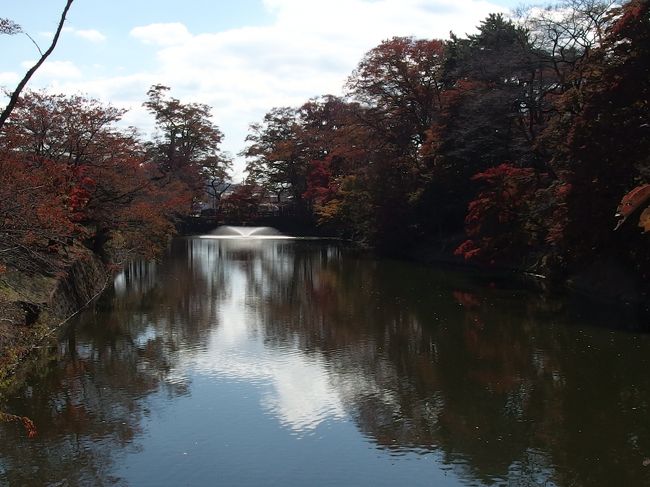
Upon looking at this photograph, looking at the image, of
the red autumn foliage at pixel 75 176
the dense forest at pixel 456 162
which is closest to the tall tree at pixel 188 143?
the dense forest at pixel 456 162

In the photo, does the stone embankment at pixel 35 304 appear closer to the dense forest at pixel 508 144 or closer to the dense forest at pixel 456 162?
the dense forest at pixel 456 162

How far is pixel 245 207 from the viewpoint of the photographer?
2152 inches

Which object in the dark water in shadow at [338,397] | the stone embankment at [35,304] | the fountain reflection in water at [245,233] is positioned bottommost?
the dark water in shadow at [338,397]

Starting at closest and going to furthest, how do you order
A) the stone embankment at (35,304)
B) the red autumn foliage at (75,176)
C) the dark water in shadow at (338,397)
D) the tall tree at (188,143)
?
the dark water in shadow at (338,397), the stone embankment at (35,304), the red autumn foliage at (75,176), the tall tree at (188,143)

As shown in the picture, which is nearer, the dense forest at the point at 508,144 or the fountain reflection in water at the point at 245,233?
the dense forest at the point at 508,144

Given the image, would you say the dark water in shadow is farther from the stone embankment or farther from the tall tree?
the tall tree

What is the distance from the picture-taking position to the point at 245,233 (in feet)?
171

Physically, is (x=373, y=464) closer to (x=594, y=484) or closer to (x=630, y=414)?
(x=594, y=484)

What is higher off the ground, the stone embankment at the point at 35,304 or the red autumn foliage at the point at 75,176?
the red autumn foliage at the point at 75,176

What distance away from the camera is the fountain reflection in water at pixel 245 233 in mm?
51062

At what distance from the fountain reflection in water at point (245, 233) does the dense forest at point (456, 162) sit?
623 centimetres

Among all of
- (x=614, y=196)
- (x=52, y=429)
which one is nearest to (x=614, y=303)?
(x=614, y=196)

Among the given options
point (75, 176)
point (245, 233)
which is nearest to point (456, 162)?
point (75, 176)

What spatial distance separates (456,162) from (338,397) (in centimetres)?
2031
